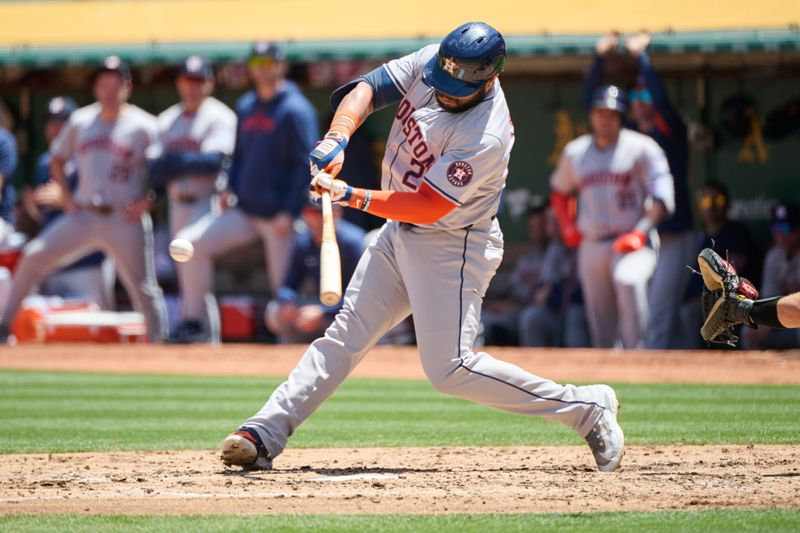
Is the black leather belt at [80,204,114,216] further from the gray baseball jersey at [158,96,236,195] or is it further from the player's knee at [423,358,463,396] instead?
the player's knee at [423,358,463,396]

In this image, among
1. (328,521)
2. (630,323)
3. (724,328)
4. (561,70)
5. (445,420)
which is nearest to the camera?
(328,521)

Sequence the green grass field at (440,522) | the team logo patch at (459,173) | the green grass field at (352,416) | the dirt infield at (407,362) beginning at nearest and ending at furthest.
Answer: the green grass field at (440,522)
the team logo patch at (459,173)
the green grass field at (352,416)
the dirt infield at (407,362)

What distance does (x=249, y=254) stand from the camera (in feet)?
45.1

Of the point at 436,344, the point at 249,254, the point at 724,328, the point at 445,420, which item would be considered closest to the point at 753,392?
the point at 445,420

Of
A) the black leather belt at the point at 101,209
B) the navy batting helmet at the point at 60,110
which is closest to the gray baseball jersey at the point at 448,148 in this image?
the black leather belt at the point at 101,209

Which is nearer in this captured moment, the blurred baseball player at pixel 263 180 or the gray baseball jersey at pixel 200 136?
the blurred baseball player at pixel 263 180

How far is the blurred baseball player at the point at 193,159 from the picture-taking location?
11.2 metres

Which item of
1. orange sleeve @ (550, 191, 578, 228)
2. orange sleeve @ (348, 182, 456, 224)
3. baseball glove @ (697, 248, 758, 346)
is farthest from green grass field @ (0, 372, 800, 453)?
orange sleeve @ (550, 191, 578, 228)

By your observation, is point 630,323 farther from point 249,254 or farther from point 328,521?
point 328,521

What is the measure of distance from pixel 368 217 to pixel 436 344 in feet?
26.3

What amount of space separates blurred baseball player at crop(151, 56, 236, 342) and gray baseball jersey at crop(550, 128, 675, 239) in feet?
10.2

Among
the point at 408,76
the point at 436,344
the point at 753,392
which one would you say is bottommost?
the point at 753,392

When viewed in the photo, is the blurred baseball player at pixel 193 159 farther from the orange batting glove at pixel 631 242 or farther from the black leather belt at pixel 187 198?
the orange batting glove at pixel 631 242

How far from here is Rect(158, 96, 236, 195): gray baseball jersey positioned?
1133 cm
